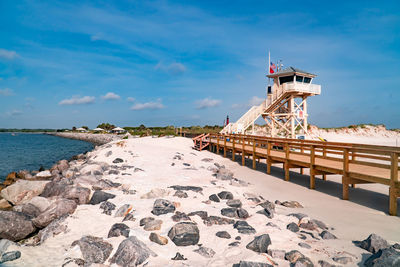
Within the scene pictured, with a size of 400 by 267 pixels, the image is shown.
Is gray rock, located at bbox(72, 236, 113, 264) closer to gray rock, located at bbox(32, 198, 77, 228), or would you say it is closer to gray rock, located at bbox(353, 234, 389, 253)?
gray rock, located at bbox(32, 198, 77, 228)

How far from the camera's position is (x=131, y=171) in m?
11.8

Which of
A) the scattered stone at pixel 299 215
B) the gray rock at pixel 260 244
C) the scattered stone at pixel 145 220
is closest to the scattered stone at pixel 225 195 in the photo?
the scattered stone at pixel 299 215

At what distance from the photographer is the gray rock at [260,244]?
448 cm

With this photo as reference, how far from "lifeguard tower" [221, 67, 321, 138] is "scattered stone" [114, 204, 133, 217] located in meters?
19.0

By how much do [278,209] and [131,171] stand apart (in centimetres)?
744

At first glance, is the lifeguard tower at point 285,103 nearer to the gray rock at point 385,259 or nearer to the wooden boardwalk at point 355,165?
the wooden boardwalk at point 355,165

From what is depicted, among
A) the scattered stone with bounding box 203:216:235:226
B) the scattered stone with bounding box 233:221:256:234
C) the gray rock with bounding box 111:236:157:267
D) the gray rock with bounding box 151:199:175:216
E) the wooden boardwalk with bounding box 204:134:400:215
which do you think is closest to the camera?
the gray rock with bounding box 111:236:157:267

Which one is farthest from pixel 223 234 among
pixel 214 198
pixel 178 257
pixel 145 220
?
pixel 214 198

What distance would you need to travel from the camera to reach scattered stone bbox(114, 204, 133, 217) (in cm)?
619

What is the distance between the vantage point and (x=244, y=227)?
17.6 feet

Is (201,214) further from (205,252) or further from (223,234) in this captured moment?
(205,252)

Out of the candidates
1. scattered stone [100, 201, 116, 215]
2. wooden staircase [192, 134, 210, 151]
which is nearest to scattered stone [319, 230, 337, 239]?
scattered stone [100, 201, 116, 215]

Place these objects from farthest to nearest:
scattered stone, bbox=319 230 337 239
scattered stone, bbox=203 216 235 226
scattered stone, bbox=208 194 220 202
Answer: scattered stone, bbox=208 194 220 202, scattered stone, bbox=203 216 235 226, scattered stone, bbox=319 230 337 239

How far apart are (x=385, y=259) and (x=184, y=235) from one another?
3.34 m
